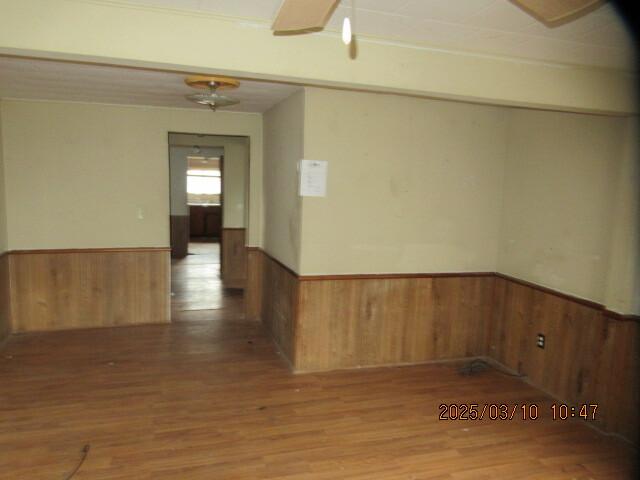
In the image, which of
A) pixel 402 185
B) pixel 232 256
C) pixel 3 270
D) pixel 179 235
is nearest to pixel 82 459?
pixel 3 270

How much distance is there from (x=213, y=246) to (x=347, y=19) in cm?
941

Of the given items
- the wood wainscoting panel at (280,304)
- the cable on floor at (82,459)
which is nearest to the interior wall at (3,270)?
the cable on floor at (82,459)

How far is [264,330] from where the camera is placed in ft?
15.4

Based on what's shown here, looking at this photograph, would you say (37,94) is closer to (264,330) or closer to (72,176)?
(72,176)

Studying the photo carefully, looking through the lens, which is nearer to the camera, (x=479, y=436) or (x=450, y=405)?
(x=479, y=436)

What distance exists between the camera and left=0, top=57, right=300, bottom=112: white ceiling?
3.12 meters

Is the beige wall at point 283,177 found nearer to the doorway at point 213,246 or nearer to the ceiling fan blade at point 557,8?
the doorway at point 213,246

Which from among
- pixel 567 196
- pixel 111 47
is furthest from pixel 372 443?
pixel 111 47

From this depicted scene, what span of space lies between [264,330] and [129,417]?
1904 millimetres

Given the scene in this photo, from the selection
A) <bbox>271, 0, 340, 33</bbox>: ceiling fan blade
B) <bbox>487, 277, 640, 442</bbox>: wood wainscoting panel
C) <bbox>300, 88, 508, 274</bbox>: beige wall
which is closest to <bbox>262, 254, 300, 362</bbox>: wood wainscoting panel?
<bbox>300, 88, 508, 274</bbox>: beige wall

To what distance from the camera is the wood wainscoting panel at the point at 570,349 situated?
9.32ft

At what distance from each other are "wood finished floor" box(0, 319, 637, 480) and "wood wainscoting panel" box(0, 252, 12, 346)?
0.87 ft

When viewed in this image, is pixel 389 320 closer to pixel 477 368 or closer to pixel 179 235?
pixel 477 368

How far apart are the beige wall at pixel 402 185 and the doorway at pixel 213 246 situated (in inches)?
68.1
